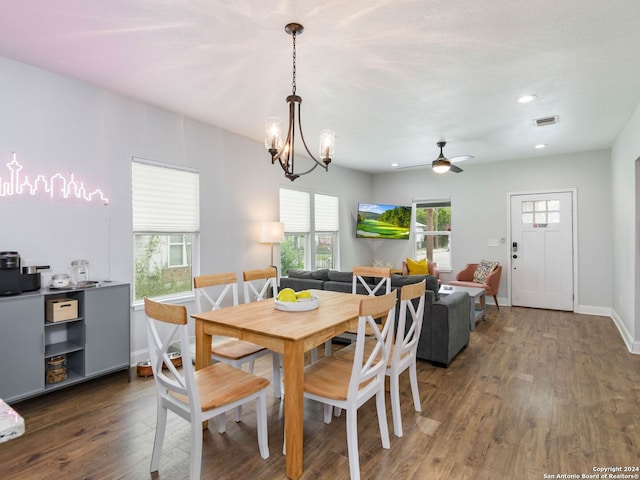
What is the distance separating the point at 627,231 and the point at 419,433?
12.8ft

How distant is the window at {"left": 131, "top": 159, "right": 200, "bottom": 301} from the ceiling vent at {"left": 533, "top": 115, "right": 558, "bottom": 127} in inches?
164

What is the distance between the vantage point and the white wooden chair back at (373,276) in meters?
3.53

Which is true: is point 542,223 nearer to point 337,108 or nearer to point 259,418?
point 337,108

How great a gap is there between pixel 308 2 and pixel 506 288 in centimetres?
619

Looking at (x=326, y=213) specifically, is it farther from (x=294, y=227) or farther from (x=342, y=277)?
(x=342, y=277)

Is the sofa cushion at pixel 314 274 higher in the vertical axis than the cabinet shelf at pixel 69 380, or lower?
higher

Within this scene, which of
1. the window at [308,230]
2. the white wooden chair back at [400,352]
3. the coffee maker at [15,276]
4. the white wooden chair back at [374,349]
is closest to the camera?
the white wooden chair back at [374,349]

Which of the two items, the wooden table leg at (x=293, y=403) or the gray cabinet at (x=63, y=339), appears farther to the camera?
the gray cabinet at (x=63, y=339)

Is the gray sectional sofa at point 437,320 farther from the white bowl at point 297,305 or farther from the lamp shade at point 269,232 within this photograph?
the white bowl at point 297,305

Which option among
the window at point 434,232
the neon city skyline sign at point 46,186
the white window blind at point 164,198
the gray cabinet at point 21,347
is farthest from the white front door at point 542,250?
the gray cabinet at point 21,347

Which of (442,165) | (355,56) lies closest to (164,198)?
(355,56)

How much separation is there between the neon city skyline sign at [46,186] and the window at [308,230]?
2.87 m

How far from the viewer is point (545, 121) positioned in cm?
430

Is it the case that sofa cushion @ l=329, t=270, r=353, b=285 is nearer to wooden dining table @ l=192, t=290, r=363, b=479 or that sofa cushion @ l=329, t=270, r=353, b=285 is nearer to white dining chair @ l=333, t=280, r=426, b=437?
wooden dining table @ l=192, t=290, r=363, b=479
